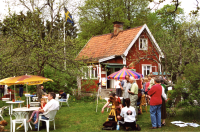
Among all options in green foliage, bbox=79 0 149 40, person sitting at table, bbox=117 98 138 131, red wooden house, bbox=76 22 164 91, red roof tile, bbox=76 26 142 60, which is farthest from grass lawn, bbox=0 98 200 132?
green foliage, bbox=79 0 149 40

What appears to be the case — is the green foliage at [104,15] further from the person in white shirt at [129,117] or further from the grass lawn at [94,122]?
the person in white shirt at [129,117]

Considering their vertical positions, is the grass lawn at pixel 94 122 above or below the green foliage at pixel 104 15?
below

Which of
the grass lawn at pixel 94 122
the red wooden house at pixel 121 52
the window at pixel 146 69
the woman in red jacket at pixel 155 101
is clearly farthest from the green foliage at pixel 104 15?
the woman in red jacket at pixel 155 101

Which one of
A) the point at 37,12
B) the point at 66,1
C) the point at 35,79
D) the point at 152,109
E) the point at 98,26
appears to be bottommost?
the point at 152,109

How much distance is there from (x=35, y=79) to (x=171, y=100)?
5749 mm

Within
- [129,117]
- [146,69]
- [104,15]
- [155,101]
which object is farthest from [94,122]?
[104,15]

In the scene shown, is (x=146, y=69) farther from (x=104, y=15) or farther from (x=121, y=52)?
(x=104, y=15)

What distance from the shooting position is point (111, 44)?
2442 cm

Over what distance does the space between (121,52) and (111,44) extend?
266 centimetres

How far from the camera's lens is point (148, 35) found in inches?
932

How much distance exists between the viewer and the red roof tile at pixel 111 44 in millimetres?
22786

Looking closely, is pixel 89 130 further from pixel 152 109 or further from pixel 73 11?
pixel 73 11

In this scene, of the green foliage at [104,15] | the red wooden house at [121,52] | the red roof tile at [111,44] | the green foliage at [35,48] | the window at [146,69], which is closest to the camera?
the green foliage at [35,48]

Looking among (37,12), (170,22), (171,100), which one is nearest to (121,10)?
→ (170,22)
